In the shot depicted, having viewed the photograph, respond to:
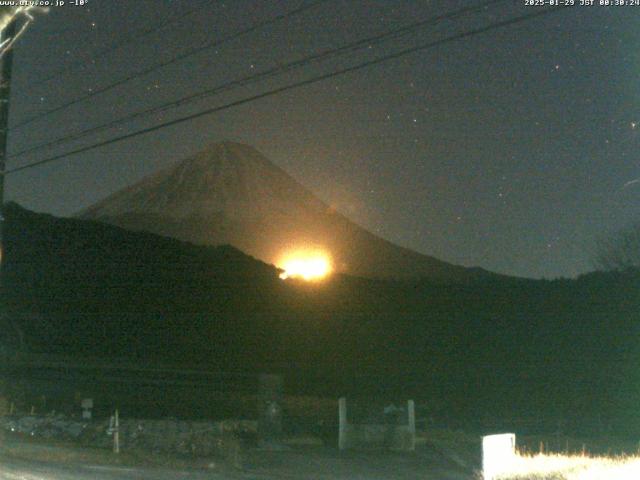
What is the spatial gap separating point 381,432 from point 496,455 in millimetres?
7580

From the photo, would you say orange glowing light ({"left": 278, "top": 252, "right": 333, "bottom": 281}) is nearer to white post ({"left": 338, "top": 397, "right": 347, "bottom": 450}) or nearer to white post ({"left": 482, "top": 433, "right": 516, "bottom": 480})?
white post ({"left": 338, "top": 397, "right": 347, "bottom": 450})

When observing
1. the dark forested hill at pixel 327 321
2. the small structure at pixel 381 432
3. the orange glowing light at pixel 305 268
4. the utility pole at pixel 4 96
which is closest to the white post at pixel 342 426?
the small structure at pixel 381 432

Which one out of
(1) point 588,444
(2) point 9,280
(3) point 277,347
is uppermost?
(2) point 9,280

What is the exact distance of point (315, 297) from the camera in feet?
161

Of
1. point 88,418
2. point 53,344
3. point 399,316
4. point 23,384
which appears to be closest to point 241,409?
point 88,418

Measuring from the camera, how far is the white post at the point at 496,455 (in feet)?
45.5

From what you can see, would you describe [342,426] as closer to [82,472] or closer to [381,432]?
[381,432]

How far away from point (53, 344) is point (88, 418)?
78.8ft

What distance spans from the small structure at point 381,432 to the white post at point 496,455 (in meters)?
6.70

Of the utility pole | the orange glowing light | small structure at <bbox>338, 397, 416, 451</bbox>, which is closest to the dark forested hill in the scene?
the orange glowing light

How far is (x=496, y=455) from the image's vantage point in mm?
14281

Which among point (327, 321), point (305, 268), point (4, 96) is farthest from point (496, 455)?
point (305, 268)

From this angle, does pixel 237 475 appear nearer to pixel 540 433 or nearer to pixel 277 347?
pixel 540 433

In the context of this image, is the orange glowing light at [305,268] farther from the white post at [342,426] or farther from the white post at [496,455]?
the white post at [496,455]
